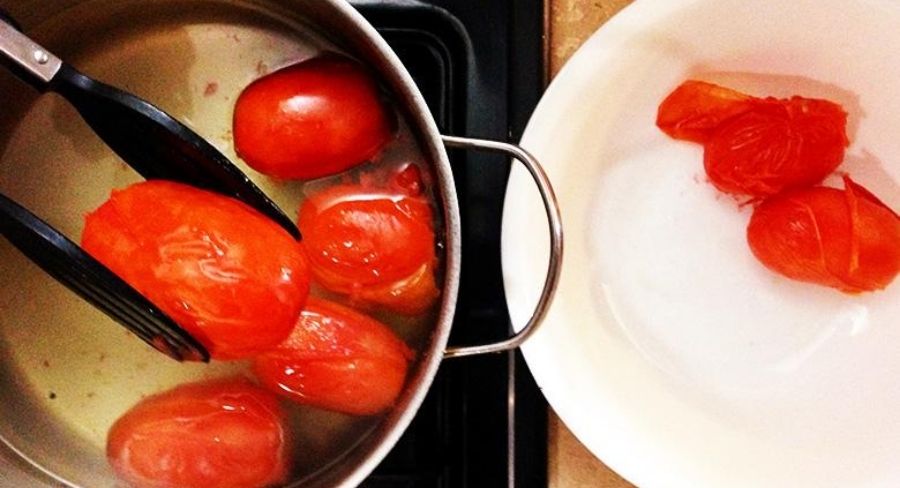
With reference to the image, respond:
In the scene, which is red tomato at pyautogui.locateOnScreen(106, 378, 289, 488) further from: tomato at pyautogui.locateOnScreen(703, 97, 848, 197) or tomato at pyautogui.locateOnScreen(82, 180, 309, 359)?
tomato at pyautogui.locateOnScreen(703, 97, 848, 197)

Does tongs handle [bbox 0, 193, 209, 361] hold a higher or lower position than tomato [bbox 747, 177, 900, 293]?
lower

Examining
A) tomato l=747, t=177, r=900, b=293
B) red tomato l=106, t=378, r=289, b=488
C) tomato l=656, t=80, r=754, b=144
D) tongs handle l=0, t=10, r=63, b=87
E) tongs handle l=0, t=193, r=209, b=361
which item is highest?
tomato l=656, t=80, r=754, b=144

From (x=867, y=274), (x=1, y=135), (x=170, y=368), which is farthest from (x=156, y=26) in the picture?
(x=867, y=274)

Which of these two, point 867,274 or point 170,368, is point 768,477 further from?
point 170,368

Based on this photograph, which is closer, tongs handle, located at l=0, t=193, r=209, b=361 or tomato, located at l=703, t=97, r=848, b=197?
tongs handle, located at l=0, t=193, r=209, b=361

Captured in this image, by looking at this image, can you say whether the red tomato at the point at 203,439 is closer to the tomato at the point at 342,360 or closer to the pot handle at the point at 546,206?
the tomato at the point at 342,360

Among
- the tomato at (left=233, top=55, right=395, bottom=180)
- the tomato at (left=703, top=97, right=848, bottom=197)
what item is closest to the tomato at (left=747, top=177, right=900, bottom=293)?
the tomato at (left=703, top=97, right=848, bottom=197)
